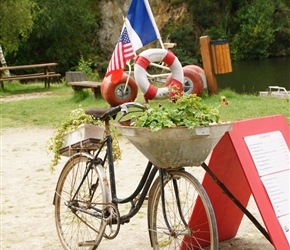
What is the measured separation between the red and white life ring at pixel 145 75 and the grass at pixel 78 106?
278 mm

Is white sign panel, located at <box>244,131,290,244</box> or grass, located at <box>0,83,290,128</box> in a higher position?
white sign panel, located at <box>244,131,290,244</box>

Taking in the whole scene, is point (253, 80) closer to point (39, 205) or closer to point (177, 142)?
point (39, 205)

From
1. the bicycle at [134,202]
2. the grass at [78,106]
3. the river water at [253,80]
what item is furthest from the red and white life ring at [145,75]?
the river water at [253,80]

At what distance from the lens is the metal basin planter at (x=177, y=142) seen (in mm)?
3104

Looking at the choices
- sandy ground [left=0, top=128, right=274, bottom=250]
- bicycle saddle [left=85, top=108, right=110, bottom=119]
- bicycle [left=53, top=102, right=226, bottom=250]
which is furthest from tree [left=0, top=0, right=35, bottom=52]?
bicycle saddle [left=85, top=108, right=110, bottom=119]

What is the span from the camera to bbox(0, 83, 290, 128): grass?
35.2 feet

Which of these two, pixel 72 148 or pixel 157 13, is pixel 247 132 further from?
pixel 157 13

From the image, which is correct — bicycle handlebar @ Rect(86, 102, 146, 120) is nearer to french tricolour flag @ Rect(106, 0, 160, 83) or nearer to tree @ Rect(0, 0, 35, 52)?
french tricolour flag @ Rect(106, 0, 160, 83)

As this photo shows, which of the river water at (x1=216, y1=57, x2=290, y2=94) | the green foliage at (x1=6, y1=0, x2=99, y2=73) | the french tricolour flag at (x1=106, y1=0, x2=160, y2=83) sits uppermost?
the french tricolour flag at (x1=106, y1=0, x2=160, y2=83)

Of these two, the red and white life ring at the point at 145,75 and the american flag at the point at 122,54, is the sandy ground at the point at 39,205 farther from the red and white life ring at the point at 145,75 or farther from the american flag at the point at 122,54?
the red and white life ring at the point at 145,75

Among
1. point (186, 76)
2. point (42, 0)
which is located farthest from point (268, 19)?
point (186, 76)

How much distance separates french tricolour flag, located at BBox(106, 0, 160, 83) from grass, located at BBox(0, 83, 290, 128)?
43.9 inches

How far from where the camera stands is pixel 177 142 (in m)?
3.12

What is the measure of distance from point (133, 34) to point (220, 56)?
228cm
